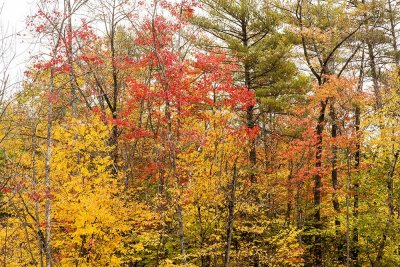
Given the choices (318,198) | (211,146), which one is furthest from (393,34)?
(211,146)

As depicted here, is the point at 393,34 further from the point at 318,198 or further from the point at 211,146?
the point at 211,146

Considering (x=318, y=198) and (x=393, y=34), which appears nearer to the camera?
(x=318, y=198)

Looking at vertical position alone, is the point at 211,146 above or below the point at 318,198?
above

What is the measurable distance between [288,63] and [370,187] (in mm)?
6315

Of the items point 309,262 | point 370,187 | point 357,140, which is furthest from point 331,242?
point 357,140

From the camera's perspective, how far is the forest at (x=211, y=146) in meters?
11.6

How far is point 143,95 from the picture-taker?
577 inches

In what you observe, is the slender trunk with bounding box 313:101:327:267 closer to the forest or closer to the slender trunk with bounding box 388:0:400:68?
the forest

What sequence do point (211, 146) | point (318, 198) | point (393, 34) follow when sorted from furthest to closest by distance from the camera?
1. point (393, 34)
2. point (318, 198)
3. point (211, 146)

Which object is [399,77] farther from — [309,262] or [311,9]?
[309,262]

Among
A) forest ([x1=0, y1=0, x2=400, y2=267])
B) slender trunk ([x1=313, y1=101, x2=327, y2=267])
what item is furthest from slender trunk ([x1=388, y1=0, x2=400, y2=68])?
slender trunk ([x1=313, y1=101, x2=327, y2=267])

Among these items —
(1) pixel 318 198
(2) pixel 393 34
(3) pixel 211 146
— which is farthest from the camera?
(2) pixel 393 34

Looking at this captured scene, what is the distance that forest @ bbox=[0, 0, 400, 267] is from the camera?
11555 mm

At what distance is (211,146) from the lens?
41.4ft
